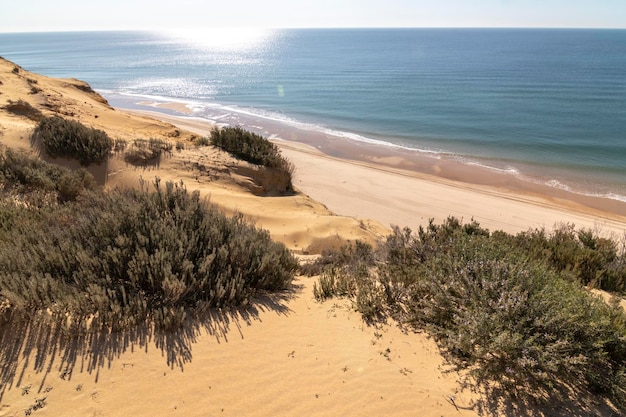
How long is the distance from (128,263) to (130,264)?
2.6 inches

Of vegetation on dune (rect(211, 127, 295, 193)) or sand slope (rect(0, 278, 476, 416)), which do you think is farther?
vegetation on dune (rect(211, 127, 295, 193))

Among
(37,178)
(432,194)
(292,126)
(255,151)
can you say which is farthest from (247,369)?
(292,126)

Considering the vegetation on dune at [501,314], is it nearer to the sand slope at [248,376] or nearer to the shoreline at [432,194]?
the sand slope at [248,376]

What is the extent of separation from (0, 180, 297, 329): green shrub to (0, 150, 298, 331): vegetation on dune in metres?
0.01

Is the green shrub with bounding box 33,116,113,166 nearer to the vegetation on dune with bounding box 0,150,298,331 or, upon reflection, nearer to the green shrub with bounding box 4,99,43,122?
the green shrub with bounding box 4,99,43,122

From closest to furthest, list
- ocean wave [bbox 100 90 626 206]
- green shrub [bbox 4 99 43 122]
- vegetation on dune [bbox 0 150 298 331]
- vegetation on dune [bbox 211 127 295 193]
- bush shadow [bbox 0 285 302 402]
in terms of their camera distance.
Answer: bush shadow [bbox 0 285 302 402]
vegetation on dune [bbox 0 150 298 331]
vegetation on dune [bbox 211 127 295 193]
green shrub [bbox 4 99 43 122]
ocean wave [bbox 100 90 626 206]

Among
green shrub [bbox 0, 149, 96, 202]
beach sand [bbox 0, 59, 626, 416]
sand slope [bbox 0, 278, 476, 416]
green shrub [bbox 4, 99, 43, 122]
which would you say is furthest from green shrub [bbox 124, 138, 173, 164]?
sand slope [bbox 0, 278, 476, 416]

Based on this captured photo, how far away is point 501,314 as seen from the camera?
146 inches

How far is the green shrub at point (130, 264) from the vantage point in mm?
3832

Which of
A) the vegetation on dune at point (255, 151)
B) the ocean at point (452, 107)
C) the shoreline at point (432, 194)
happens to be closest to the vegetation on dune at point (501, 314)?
the vegetation on dune at point (255, 151)

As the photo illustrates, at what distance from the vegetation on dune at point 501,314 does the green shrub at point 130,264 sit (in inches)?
51.4

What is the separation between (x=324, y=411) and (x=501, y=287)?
238 cm

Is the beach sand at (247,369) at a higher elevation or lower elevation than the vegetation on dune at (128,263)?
lower

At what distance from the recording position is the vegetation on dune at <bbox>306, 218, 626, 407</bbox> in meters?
3.50
